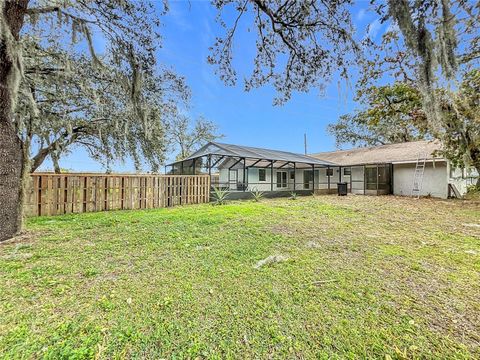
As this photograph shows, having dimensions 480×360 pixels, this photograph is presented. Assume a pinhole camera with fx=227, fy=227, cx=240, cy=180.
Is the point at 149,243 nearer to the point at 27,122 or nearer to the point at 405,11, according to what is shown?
the point at 405,11

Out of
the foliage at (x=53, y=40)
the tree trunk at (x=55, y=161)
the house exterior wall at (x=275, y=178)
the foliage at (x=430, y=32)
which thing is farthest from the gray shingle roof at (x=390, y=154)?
the tree trunk at (x=55, y=161)

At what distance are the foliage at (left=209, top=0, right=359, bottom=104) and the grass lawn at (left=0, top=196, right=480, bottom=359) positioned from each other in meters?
3.40

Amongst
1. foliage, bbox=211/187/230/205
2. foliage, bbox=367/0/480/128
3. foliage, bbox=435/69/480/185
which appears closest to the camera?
foliage, bbox=367/0/480/128

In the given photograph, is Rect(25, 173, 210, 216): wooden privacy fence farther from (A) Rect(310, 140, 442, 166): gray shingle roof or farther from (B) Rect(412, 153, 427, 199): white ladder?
(B) Rect(412, 153, 427, 199): white ladder

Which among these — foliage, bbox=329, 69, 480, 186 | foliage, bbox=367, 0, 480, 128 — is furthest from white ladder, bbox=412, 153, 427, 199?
foliage, bbox=367, 0, 480, 128

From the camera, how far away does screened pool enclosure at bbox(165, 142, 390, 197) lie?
1377 centimetres

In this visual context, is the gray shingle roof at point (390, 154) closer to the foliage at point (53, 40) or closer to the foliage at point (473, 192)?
the foliage at point (473, 192)

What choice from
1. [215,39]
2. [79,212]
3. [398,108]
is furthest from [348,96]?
[79,212]

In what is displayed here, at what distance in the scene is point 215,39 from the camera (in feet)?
14.7

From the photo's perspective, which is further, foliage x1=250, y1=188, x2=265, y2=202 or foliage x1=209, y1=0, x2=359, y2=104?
foliage x1=250, y1=188, x2=265, y2=202

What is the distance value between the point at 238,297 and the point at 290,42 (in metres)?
4.50

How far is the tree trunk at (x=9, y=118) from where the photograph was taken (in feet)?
12.5

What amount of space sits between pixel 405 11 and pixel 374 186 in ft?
48.3

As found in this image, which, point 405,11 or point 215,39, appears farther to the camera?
point 215,39
